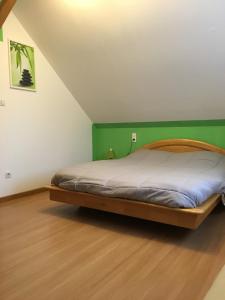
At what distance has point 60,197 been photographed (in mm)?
2775

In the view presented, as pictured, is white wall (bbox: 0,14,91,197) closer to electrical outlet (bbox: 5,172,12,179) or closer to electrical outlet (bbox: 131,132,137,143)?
electrical outlet (bbox: 5,172,12,179)

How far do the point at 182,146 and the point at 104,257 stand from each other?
2.28 m

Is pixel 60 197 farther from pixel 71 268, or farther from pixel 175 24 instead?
pixel 175 24

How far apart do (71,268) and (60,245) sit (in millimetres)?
364

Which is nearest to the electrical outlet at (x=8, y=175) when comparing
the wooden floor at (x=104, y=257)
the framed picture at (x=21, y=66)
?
the wooden floor at (x=104, y=257)

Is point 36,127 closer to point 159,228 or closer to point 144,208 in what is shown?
point 144,208

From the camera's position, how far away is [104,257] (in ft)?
6.09

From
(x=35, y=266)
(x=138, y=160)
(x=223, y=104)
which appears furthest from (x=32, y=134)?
(x=223, y=104)

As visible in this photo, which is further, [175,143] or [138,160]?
[175,143]

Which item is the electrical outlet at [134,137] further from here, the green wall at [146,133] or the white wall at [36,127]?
the white wall at [36,127]

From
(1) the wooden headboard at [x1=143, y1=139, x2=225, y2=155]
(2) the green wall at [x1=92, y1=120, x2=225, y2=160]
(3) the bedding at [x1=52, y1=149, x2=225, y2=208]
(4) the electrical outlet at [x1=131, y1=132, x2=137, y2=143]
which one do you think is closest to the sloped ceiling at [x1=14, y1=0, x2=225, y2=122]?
(2) the green wall at [x1=92, y1=120, x2=225, y2=160]

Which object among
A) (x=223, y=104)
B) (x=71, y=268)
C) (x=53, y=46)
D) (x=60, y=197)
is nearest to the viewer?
(x=71, y=268)

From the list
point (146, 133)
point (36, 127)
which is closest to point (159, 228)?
point (146, 133)

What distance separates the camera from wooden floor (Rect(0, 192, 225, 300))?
4.86 feet
